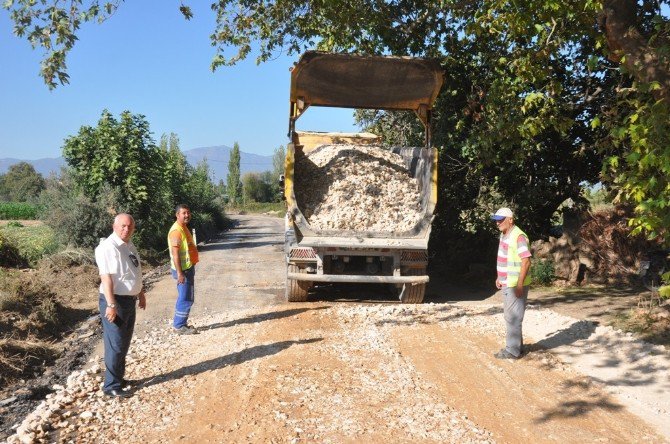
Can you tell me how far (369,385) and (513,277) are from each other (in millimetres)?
1906

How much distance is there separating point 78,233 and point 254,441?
1125 cm

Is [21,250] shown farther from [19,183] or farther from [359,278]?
[19,183]

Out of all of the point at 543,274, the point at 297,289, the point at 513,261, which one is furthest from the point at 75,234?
the point at 513,261

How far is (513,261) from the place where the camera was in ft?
18.2

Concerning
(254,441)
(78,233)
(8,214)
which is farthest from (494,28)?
(8,214)

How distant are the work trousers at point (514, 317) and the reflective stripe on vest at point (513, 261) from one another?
0.09 metres

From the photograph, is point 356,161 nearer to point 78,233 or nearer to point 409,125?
point 409,125

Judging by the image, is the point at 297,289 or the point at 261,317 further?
the point at 297,289

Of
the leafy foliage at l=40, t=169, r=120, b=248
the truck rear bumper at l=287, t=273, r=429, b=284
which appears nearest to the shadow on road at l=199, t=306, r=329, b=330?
the truck rear bumper at l=287, t=273, r=429, b=284

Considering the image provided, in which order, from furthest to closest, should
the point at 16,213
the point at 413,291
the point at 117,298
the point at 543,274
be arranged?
the point at 16,213 → the point at 543,274 → the point at 413,291 → the point at 117,298

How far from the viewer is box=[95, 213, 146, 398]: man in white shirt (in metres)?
4.64

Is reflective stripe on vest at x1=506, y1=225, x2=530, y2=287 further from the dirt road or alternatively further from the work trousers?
the dirt road

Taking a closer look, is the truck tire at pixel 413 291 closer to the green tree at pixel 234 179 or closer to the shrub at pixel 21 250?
the shrub at pixel 21 250

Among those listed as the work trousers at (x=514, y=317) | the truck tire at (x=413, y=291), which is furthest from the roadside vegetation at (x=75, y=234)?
the work trousers at (x=514, y=317)
